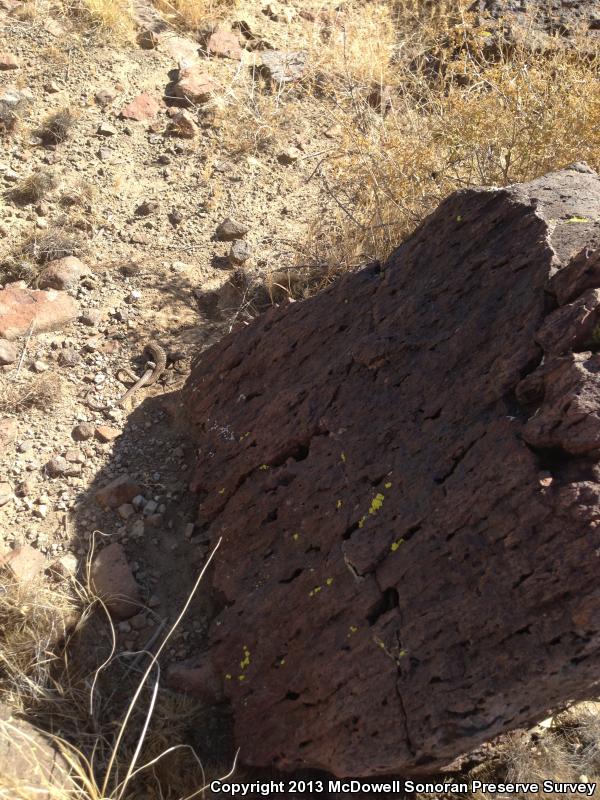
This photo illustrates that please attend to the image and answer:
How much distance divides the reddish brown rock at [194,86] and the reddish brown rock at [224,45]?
454 millimetres

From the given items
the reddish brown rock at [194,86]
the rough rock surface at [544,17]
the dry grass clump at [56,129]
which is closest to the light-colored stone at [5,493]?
the dry grass clump at [56,129]

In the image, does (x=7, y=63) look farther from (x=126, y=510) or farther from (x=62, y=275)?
(x=126, y=510)

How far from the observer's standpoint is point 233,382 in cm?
335

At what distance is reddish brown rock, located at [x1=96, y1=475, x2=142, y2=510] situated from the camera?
3367 mm

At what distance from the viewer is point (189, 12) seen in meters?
6.23

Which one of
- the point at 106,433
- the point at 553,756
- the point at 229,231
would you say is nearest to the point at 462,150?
the point at 229,231

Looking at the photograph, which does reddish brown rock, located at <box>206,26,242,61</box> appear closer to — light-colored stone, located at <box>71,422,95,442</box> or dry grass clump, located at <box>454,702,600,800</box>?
light-colored stone, located at <box>71,422,95,442</box>

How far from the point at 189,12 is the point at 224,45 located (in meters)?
0.40

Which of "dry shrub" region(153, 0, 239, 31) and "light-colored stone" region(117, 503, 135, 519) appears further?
"dry shrub" region(153, 0, 239, 31)

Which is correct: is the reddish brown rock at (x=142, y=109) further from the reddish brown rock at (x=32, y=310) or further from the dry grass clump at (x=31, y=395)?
the dry grass clump at (x=31, y=395)

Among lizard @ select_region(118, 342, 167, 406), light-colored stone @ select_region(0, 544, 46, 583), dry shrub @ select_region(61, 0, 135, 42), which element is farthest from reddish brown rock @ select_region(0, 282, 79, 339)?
dry shrub @ select_region(61, 0, 135, 42)

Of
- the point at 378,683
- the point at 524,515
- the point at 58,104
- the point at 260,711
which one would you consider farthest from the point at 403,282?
the point at 58,104

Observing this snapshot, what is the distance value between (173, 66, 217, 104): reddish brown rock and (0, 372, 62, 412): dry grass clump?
2947 millimetres

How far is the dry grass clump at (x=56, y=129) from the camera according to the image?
5.21 meters
